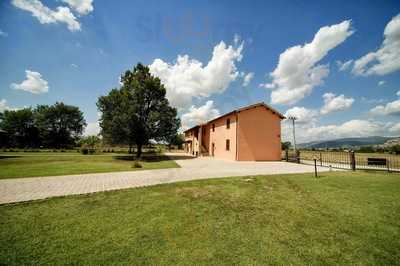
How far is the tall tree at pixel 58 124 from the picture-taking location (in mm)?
52812

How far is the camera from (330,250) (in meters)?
3.14

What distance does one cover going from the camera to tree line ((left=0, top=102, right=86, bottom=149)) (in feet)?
169

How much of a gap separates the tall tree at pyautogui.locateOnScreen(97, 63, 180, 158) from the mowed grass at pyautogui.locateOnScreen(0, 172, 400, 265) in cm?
1872

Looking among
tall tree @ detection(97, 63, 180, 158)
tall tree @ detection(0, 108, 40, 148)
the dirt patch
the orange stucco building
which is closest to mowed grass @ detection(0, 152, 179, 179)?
tall tree @ detection(97, 63, 180, 158)

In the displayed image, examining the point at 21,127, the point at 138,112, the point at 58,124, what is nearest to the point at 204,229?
the point at 138,112

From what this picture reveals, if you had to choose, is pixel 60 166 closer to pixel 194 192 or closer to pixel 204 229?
pixel 194 192

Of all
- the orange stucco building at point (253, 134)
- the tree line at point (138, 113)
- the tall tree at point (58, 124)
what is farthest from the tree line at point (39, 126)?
the orange stucco building at point (253, 134)

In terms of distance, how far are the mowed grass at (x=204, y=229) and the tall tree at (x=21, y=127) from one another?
66696mm

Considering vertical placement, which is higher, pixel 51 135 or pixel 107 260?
pixel 51 135

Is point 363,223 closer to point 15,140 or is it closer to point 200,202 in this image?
point 200,202

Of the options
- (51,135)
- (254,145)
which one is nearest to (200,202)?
(254,145)

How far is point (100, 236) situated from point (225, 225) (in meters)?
2.71

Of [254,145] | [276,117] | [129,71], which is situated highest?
[129,71]

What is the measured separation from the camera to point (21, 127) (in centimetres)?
5253
